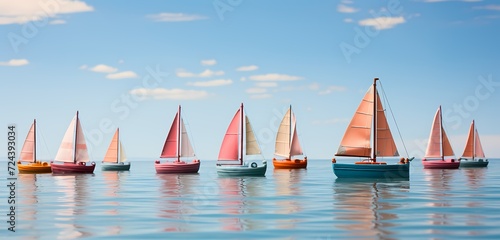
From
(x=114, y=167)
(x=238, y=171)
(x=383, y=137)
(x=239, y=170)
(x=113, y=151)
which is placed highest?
(x=383, y=137)

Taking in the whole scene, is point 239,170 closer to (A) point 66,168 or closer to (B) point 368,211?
(A) point 66,168

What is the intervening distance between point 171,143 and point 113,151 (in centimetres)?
2998

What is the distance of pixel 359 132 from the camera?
5700 cm

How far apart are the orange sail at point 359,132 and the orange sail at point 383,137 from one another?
1.36m

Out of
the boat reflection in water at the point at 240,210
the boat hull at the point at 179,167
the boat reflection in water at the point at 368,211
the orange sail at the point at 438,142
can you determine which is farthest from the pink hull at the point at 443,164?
the boat reflection in water at the point at 240,210

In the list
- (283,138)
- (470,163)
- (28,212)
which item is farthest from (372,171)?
(470,163)

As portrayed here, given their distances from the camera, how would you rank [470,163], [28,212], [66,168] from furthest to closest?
1. [470,163]
2. [66,168]
3. [28,212]

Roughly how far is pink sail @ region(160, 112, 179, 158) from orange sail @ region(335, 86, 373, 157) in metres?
29.4

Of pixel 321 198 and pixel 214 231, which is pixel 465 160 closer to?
pixel 321 198

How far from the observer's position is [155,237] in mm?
22109

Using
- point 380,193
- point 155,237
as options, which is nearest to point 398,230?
point 155,237

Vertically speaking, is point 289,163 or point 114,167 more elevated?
point 289,163

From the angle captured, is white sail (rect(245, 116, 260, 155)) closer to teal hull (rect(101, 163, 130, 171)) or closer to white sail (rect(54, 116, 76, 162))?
white sail (rect(54, 116, 76, 162))

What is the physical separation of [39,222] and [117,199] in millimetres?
12532
